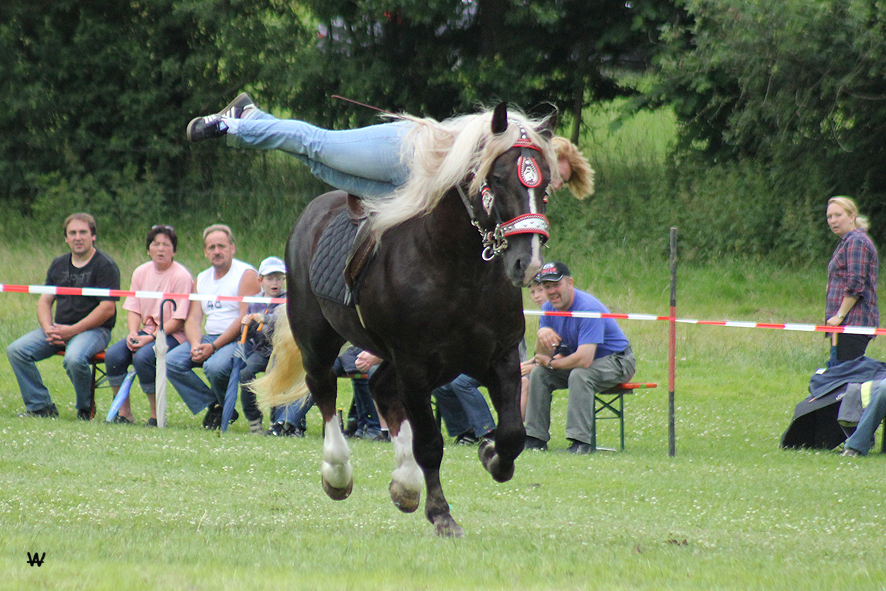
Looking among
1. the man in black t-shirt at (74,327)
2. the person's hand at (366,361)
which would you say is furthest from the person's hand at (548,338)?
the man in black t-shirt at (74,327)

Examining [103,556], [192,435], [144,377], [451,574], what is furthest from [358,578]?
[144,377]

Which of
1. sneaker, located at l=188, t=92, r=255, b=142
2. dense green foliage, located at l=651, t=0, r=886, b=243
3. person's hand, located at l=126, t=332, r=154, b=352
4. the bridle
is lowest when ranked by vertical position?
person's hand, located at l=126, t=332, r=154, b=352

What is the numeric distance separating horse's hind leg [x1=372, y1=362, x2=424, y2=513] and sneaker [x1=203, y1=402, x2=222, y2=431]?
174 inches

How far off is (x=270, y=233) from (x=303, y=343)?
1396 centimetres

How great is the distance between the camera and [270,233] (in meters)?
20.1

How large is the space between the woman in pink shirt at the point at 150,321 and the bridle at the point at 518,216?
605 centimetres

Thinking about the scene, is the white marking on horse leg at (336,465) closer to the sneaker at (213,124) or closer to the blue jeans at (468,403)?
the sneaker at (213,124)

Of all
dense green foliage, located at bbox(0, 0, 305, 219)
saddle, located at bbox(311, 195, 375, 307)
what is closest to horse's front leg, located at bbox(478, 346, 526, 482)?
saddle, located at bbox(311, 195, 375, 307)

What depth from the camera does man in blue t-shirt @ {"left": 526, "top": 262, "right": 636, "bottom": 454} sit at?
9078mm

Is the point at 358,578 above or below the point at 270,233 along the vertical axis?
below

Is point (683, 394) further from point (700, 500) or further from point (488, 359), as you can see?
point (488, 359)

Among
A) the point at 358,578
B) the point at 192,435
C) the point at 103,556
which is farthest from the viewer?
the point at 192,435

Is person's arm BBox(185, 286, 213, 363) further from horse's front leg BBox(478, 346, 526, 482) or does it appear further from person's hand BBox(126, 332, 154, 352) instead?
horse's front leg BBox(478, 346, 526, 482)

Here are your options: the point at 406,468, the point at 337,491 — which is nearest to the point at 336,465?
the point at 337,491
